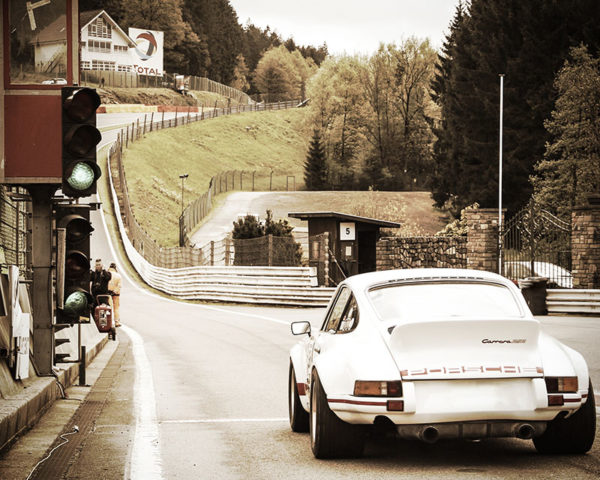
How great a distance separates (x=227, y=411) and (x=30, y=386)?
194 centimetres

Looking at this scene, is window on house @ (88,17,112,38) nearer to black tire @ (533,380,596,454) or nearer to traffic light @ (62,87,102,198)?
traffic light @ (62,87,102,198)

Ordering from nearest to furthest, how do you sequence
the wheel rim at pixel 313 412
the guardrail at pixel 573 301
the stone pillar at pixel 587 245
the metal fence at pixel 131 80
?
the wheel rim at pixel 313 412, the guardrail at pixel 573 301, the stone pillar at pixel 587 245, the metal fence at pixel 131 80

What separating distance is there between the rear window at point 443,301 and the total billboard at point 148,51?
138 metres

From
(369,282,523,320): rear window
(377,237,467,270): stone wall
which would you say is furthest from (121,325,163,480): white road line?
(377,237,467,270): stone wall

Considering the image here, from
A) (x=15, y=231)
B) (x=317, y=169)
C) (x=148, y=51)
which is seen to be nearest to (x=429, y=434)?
(x=15, y=231)

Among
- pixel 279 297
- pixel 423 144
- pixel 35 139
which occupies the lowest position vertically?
pixel 279 297

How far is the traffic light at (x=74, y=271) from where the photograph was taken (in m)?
10.6

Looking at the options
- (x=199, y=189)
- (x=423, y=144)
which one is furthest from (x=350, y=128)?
(x=199, y=189)

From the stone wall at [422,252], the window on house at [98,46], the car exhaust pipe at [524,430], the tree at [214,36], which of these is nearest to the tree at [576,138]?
the stone wall at [422,252]

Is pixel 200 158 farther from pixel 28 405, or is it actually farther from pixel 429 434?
pixel 429 434

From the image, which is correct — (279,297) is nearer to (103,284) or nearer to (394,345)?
(103,284)

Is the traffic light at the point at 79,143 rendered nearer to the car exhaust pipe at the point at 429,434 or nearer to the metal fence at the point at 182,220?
the car exhaust pipe at the point at 429,434

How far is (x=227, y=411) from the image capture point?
1060 cm

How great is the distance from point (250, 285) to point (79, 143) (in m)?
29.0
